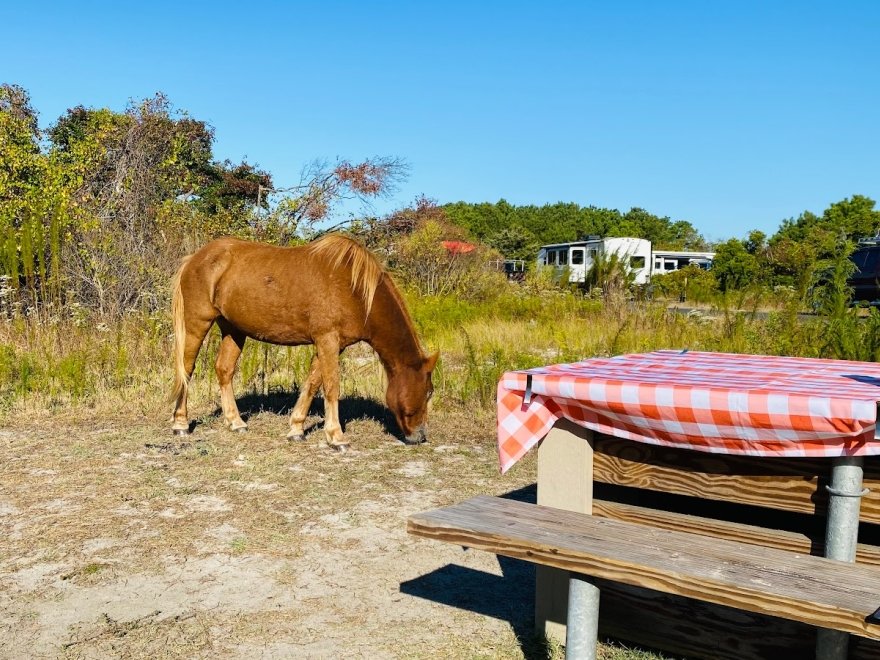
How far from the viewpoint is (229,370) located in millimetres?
7223

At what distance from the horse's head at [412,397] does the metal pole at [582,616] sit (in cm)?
415

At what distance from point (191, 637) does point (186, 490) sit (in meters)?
2.18

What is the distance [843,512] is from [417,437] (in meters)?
4.37

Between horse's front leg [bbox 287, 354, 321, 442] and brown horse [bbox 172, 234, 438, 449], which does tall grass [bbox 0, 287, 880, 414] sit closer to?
brown horse [bbox 172, 234, 438, 449]

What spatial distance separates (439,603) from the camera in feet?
11.9

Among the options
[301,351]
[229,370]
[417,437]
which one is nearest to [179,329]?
[229,370]

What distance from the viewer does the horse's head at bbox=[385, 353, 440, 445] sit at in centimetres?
651

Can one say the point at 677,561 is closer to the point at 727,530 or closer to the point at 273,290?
the point at 727,530

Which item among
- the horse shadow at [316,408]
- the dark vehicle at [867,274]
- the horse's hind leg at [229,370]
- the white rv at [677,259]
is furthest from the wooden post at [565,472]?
the white rv at [677,259]

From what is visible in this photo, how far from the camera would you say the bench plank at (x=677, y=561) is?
195 centimetres

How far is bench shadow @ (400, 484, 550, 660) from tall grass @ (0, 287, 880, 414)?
387cm

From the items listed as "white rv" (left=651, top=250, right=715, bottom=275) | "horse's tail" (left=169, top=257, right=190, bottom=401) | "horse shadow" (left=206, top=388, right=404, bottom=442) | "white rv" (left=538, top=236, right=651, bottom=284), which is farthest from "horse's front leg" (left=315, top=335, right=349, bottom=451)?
"white rv" (left=651, top=250, right=715, bottom=275)

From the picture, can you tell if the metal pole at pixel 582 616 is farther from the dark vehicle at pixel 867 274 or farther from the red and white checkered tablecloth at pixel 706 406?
the dark vehicle at pixel 867 274

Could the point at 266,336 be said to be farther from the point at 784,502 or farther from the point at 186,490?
the point at 784,502
